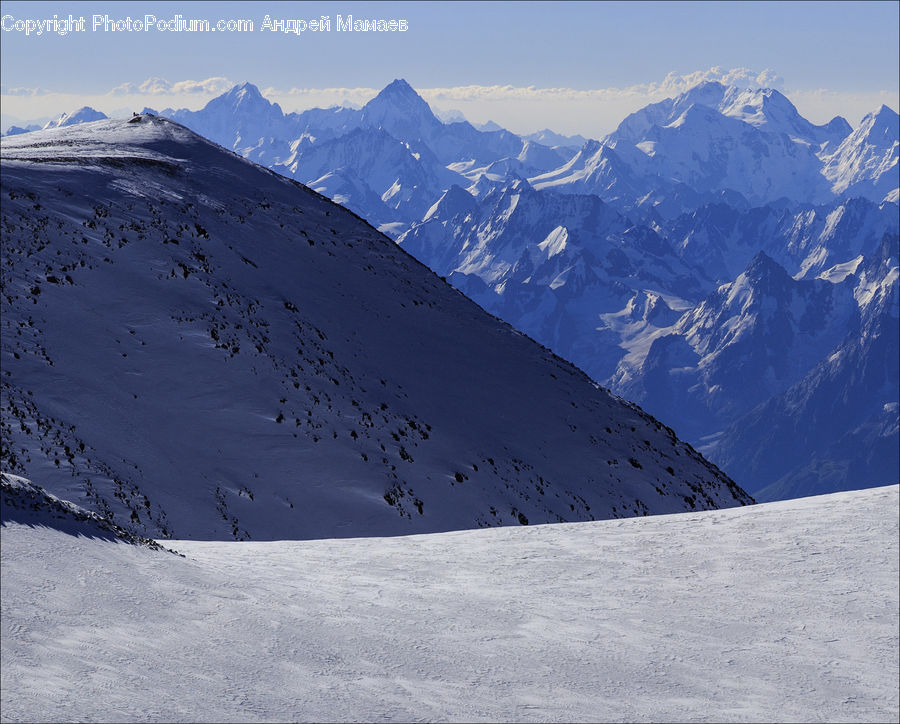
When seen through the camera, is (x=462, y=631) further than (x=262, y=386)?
No

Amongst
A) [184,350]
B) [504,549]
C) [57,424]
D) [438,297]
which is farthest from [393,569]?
[438,297]

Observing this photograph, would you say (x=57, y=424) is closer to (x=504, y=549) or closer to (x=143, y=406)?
(x=143, y=406)

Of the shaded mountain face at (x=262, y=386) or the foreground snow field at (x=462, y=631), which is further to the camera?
the shaded mountain face at (x=262, y=386)

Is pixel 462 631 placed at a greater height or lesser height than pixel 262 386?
greater
